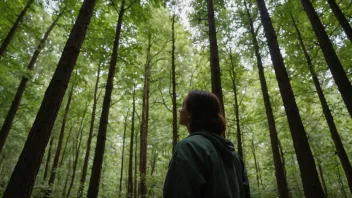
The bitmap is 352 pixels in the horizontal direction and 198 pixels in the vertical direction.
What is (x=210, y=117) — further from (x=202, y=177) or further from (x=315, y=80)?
(x=315, y=80)

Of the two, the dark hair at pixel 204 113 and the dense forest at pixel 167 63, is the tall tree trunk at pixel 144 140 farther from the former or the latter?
the dark hair at pixel 204 113

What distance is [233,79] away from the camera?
40.8 feet

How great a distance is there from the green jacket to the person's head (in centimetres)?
14

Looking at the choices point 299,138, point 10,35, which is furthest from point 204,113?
point 10,35

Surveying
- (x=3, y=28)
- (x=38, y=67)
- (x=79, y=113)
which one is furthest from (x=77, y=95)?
(x=3, y=28)

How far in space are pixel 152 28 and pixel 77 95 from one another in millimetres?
8751

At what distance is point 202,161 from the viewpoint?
3.78 ft

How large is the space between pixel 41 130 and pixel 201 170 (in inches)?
114

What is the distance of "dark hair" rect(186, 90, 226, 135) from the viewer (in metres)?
1.49

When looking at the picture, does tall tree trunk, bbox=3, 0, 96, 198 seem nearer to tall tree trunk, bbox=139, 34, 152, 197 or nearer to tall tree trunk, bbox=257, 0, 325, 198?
tall tree trunk, bbox=257, 0, 325, 198

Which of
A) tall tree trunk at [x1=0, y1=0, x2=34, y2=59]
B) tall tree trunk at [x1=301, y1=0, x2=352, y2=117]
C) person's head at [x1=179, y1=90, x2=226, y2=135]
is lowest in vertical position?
person's head at [x1=179, y1=90, x2=226, y2=135]

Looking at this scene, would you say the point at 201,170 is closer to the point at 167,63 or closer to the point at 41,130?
the point at 41,130

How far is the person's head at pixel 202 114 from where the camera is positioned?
1488mm

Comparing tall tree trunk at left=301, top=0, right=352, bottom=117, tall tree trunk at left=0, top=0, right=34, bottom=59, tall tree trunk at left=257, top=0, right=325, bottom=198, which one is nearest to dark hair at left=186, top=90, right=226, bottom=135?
tall tree trunk at left=257, top=0, right=325, bottom=198
